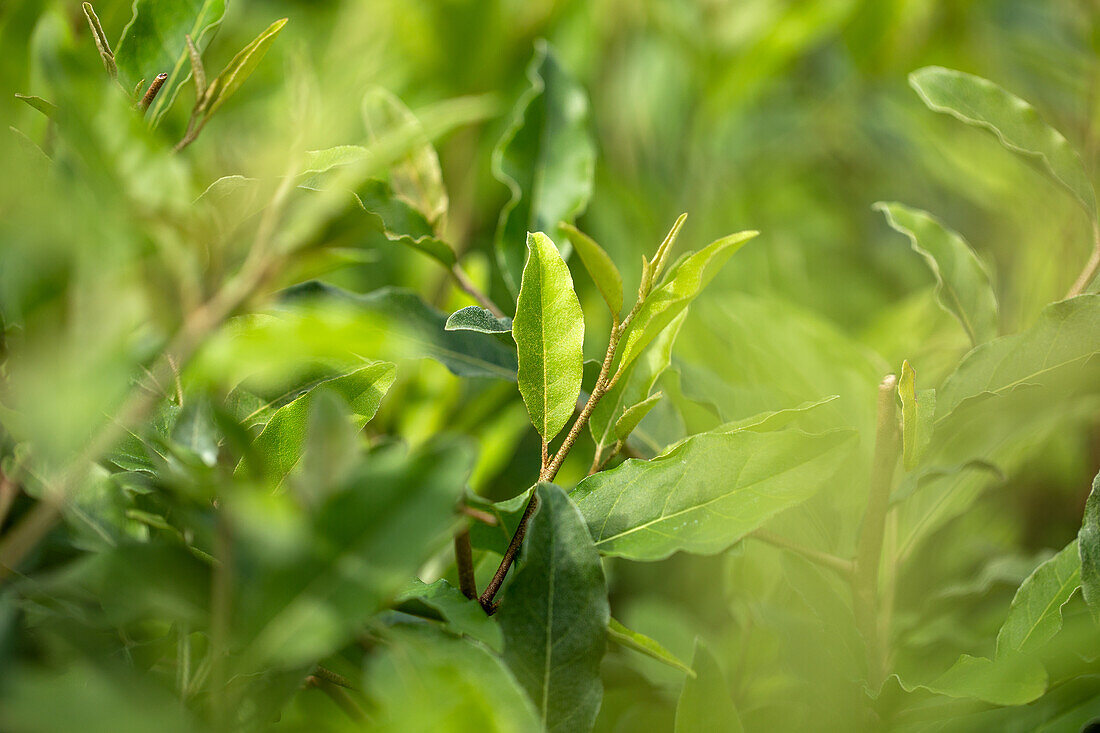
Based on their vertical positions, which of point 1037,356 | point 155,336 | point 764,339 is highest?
point 155,336

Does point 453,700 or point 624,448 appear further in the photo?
point 624,448

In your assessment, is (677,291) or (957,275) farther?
(957,275)

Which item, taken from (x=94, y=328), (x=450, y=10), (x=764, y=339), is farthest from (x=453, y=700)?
(x=450, y=10)

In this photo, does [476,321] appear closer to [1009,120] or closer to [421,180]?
[421,180]

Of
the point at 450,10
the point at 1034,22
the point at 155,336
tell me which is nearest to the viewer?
the point at 155,336

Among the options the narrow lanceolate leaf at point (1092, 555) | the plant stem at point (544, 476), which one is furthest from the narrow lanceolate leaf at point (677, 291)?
the narrow lanceolate leaf at point (1092, 555)

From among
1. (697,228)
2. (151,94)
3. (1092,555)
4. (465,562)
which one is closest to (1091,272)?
(1092,555)

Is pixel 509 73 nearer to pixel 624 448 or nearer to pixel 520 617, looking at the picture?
pixel 624 448
